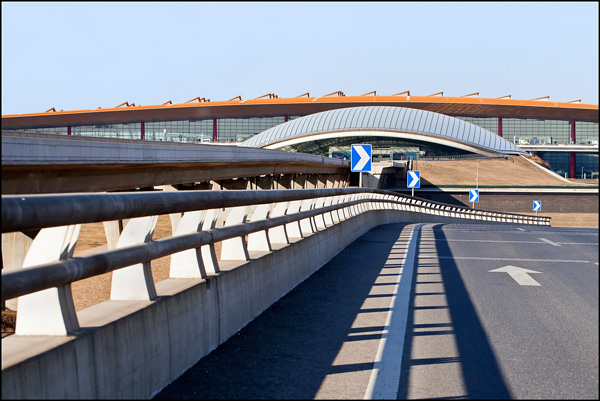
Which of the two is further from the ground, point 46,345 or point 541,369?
point 46,345

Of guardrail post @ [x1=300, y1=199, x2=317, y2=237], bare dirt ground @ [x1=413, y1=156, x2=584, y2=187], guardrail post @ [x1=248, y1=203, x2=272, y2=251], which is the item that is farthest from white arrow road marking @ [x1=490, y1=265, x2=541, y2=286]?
bare dirt ground @ [x1=413, y1=156, x2=584, y2=187]

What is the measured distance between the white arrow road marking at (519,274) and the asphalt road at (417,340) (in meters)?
0.03

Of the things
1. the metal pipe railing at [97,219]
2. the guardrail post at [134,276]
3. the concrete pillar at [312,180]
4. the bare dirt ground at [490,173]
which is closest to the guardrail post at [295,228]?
the metal pipe railing at [97,219]

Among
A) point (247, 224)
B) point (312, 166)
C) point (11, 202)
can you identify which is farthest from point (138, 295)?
point (312, 166)

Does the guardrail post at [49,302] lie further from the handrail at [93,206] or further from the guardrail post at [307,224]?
the guardrail post at [307,224]

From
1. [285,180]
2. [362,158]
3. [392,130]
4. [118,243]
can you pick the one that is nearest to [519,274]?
[118,243]

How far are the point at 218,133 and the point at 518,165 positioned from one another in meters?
61.5

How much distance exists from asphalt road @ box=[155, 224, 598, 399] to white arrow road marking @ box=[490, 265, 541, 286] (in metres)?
0.03

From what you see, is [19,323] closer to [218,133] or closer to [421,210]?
[421,210]

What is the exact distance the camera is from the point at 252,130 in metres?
160

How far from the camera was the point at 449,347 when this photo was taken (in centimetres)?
672

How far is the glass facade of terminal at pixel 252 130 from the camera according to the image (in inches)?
5827

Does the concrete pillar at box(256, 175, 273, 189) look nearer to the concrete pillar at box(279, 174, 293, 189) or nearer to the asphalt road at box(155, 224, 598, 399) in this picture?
the concrete pillar at box(279, 174, 293, 189)

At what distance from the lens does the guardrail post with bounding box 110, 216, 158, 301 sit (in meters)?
5.35
